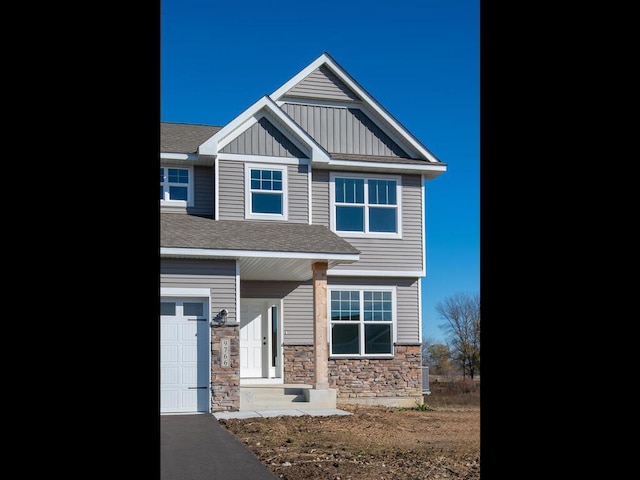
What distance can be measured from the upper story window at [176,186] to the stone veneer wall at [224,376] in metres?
3.55

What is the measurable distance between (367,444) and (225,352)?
4.43 meters

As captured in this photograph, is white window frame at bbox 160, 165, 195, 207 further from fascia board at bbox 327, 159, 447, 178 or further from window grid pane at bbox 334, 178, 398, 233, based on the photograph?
window grid pane at bbox 334, 178, 398, 233

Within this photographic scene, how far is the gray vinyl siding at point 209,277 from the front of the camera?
1396cm

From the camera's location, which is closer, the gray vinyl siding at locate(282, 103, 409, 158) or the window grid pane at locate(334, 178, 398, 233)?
the window grid pane at locate(334, 178, 398, 233)

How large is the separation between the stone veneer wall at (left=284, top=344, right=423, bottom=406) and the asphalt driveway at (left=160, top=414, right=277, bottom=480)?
468 centimetres

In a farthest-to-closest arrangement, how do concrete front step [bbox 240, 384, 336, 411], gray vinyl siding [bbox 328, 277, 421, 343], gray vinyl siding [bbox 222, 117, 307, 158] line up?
gray vinyl siding [bbox 328, 277, 421, 343] → gray vinyl siding [bbox 222, 117, 307, 158] → concrete front step [bbox 240, 384, 336, 411]

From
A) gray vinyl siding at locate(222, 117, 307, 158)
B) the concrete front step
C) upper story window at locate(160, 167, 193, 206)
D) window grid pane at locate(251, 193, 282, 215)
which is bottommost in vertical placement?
the concrete front step

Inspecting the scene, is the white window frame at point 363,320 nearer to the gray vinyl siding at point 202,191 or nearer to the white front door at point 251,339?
the white front door at point 251,339

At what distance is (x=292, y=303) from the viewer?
1702 centimetres

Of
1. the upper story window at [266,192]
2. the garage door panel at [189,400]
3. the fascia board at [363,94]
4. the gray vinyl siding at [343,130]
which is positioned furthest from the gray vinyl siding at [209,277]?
the fascia board at [363,94]

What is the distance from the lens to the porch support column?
583 inches

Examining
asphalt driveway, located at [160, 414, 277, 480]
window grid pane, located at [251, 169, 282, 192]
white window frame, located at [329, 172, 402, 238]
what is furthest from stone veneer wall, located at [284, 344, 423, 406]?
asphalt driveway, located at [160, 414, 277, 480]
